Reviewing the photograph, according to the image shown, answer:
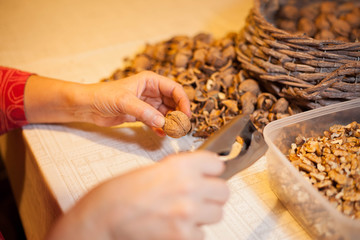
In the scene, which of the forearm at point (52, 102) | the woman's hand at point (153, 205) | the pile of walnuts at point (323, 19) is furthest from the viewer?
the pile of walnuts at point (323, 19)

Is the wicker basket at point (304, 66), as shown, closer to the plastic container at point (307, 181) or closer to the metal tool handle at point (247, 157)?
the plastic container at point (307, 181)

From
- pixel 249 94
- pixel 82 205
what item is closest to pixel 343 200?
pixel 249 94

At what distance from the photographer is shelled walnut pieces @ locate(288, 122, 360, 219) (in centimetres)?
66

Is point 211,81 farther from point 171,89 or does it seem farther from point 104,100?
point 104,100

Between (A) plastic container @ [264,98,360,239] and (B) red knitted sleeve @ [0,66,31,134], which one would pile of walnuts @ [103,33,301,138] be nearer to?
(A) plastic container @ [264,98,360,239]

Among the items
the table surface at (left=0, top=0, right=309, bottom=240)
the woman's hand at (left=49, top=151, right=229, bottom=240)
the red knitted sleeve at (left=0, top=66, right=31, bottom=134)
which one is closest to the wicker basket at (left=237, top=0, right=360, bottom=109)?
the table surface at (left=0, top=0, right=309, bottom=240)

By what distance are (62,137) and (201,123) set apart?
41cm

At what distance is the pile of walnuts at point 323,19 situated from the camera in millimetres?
1146

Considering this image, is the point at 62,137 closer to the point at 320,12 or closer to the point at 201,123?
Result: the point at 201,123

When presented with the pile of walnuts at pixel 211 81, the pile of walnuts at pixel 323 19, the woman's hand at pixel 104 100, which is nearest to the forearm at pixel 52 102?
the woman's hand at pixel 104 100

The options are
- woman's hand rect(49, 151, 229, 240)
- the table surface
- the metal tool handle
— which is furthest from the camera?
the table surface

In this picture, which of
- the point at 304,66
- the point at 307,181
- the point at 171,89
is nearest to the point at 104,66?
the point at 171,89

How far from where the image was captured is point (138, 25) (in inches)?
64.4

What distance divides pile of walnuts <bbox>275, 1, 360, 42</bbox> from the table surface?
1.17ft
